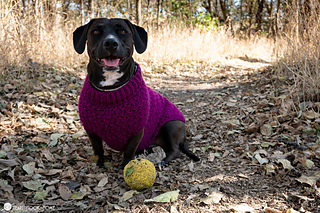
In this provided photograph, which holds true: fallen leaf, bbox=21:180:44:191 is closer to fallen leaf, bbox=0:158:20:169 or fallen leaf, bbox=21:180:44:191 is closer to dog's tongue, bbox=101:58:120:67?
fallen leaf, bbox=0:158:20:169

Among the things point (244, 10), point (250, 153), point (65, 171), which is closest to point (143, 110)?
point (65, 171)

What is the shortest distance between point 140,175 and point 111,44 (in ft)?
3.52

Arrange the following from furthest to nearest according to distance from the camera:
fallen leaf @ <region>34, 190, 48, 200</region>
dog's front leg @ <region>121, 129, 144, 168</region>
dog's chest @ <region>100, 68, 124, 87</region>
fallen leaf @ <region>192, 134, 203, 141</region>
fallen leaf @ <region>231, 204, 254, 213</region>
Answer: fallen leaf @ <region>192, 134, 203, 141</region>, dog's front leg @ <region>121, 129, 144, 168</region>, dog's chest @ <region>100, 68, 124, 87</region>, fallen leaf @ <region>34, 190, 48, 200</region>, fallen leaf @ <region>231, 204, 254, 213</region>

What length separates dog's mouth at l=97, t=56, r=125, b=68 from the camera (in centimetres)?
232

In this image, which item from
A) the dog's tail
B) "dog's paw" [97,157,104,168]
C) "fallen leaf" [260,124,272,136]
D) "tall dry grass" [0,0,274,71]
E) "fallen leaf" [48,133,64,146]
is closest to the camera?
"dog's paw" [97,157,104,168]

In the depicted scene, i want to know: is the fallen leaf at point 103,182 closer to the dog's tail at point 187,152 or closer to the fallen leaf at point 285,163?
the dog's tail at point 187,152

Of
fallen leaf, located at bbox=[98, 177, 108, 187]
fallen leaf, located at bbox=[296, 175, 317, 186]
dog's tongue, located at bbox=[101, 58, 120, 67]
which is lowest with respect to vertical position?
fallen leaf, located at bbox=[98, 177, 108, 187]

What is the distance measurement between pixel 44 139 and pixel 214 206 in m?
2.10

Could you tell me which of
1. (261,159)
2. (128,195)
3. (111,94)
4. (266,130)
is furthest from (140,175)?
(266,130)

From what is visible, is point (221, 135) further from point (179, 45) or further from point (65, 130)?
point (179, 45)

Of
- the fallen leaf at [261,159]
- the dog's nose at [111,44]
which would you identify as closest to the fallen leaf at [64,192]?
the dog's nose at [111,44]

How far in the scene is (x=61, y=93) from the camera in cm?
444

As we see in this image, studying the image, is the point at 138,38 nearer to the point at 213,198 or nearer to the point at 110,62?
the point at 110,62

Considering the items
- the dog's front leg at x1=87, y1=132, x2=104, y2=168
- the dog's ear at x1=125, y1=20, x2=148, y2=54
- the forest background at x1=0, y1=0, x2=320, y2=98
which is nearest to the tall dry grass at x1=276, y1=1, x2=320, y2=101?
the forest background at x1=0, y1=0, x2=320, y2=98
